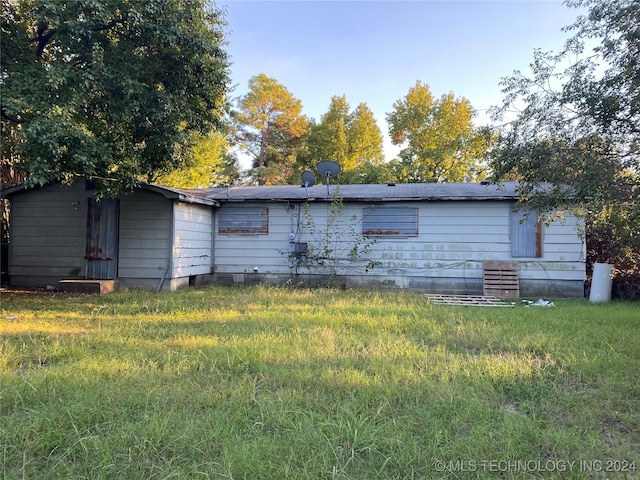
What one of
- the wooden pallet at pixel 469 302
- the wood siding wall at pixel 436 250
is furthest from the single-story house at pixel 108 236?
the wooden pallet at pixel 469 302

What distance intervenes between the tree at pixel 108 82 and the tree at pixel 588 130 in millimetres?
5882

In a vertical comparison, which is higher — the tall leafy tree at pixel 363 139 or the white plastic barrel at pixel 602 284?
the tall leafy tree at pixel 363 139

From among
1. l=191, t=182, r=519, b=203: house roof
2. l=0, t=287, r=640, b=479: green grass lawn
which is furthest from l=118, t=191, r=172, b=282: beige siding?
l=0, t=287, r=640, b=479: green grass lawn

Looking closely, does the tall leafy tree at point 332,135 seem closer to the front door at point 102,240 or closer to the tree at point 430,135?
the tree at point 430,135

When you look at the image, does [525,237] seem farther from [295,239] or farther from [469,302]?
[295,239]

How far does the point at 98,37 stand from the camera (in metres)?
6.66

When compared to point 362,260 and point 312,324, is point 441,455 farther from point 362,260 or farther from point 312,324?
point 362,260

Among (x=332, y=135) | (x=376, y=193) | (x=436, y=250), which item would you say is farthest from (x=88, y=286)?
(x=332, y=135)

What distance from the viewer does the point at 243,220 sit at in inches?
421


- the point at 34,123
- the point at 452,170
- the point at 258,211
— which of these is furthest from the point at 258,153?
the point at 34,123

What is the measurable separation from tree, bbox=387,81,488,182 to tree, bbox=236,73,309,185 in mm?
6664

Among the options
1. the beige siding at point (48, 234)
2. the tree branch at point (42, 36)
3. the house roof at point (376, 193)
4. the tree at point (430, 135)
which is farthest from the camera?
the tree at point (430, 135)

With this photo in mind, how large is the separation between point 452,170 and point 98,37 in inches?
781

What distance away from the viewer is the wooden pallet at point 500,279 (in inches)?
362
